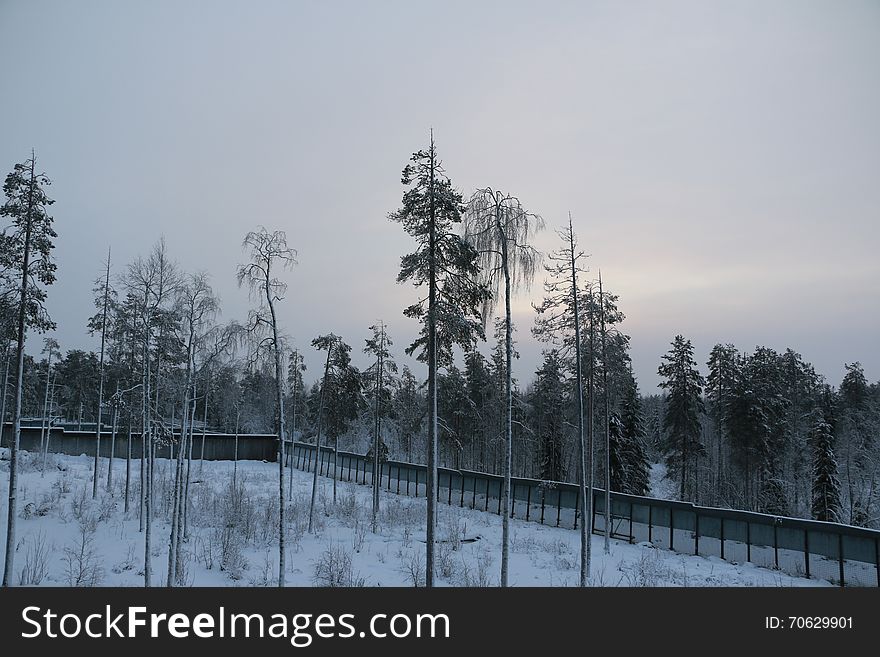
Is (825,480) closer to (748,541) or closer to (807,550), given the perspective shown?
(748,541)

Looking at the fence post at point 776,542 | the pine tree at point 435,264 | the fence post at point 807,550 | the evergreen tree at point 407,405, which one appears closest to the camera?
the pine tree at point 435,264

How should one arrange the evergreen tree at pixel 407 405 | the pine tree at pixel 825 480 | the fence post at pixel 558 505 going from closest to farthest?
1. the evergreen tree at pixel 407 405
2. the fence post at pixel 558 505
3. the pine tree at pixel 825 480

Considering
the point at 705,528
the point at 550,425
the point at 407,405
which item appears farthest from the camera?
the point at 550,425

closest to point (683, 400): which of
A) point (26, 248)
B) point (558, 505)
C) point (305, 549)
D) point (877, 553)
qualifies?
point (558, 505)

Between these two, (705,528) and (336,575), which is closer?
(336,575)

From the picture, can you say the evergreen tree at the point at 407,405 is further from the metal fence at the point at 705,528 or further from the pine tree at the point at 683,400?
the pine tree at the point at 683,400

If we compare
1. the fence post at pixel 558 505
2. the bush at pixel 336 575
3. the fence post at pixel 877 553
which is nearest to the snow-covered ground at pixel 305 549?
the bush at pixel 336 575

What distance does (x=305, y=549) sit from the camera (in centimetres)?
2289

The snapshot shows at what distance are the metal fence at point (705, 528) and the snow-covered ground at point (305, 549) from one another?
2.58 feet

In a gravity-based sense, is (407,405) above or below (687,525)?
above

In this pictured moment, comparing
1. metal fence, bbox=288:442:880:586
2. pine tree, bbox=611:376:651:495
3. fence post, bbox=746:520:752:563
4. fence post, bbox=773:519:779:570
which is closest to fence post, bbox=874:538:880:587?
metal fence, bbox=288:442:880:586

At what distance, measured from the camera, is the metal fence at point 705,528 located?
1988 centimetres

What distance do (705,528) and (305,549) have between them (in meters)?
17.9

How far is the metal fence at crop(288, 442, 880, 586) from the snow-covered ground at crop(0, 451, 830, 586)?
2.58ft
